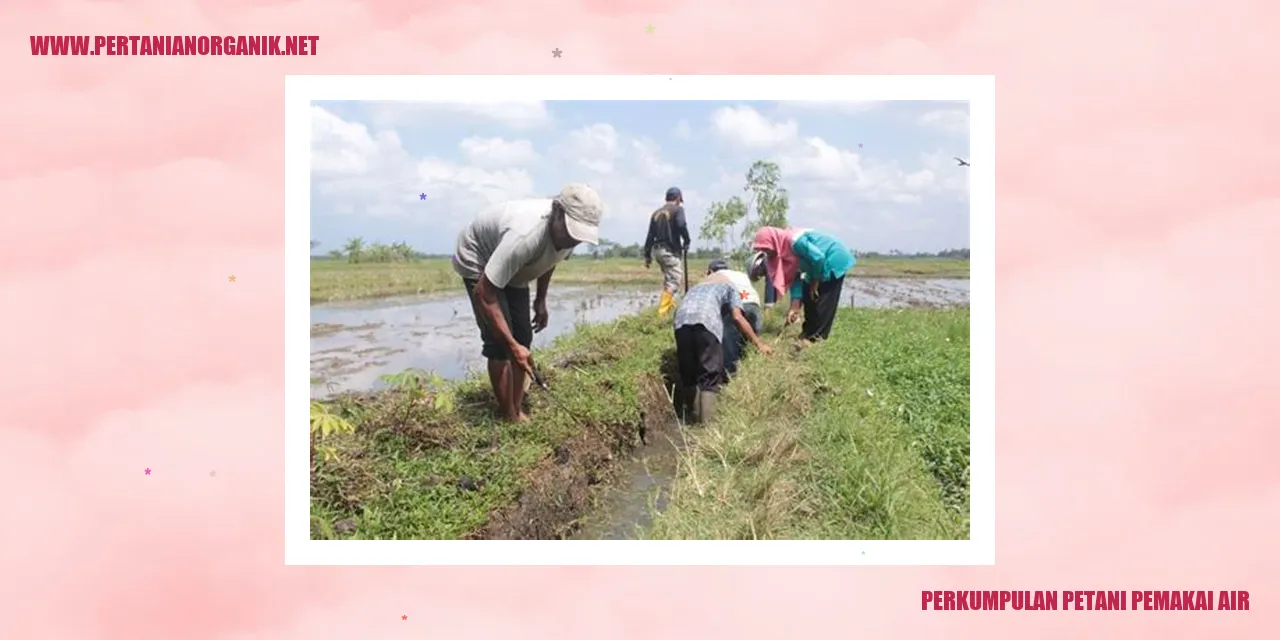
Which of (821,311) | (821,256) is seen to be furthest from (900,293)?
(821,311)

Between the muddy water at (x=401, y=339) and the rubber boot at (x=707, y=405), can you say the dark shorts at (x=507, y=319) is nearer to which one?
the muddy water at (x=401, y=339)

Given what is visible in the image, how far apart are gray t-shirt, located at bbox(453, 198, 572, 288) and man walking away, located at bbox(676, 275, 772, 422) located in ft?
4.72

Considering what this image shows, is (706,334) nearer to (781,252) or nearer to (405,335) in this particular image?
(781,252)

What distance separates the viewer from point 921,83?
281cm

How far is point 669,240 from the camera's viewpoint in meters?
4.04

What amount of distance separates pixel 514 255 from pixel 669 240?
1.05 meters

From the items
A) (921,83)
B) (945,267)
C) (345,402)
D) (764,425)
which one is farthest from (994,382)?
(345,402)

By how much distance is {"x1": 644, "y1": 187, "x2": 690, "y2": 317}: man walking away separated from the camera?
3569mm

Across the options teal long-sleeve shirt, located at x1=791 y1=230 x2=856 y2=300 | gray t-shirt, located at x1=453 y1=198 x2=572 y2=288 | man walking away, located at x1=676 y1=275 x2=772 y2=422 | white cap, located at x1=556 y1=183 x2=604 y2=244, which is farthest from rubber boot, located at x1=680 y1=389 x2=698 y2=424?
white cap, located at x1=556 y1=183 x2=604 y2=244

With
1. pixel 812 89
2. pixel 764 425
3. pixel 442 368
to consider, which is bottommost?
pixel 764 425
